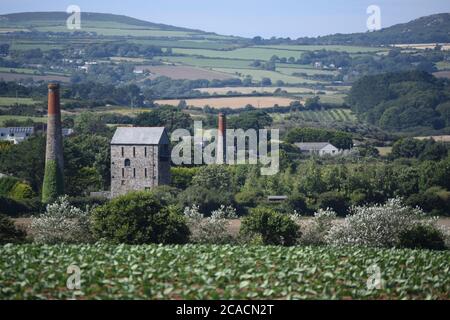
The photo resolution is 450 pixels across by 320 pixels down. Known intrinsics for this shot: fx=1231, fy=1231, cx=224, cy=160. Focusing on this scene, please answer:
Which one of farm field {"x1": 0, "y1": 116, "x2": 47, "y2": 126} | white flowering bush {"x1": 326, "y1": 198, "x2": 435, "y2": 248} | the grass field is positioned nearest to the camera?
white flowering bush {"x1": 326, "y1": 198, "x2": 435, "y2": 248}

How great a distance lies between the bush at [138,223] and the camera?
50188 millimetres

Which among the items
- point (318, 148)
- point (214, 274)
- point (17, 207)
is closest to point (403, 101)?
point (318, 148)

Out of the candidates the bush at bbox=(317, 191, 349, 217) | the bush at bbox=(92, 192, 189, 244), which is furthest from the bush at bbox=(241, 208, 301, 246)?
the bush at bbox=(317, 191, 349, 217)

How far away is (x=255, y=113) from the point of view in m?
134

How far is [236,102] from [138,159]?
334ft

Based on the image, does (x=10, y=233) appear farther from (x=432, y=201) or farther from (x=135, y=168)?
(x=432, y=201)

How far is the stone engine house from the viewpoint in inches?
3009

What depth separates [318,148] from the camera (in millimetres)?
119375

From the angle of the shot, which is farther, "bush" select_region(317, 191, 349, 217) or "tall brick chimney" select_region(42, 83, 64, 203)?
"bush" select_region(317, 191, 349, 217)

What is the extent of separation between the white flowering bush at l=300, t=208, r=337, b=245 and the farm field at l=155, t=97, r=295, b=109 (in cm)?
11102

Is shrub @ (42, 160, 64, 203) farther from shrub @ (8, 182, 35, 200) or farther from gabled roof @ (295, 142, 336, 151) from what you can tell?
gabled roof @ (295, 142, 336, 151)

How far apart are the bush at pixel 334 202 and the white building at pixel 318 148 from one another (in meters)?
38.2
